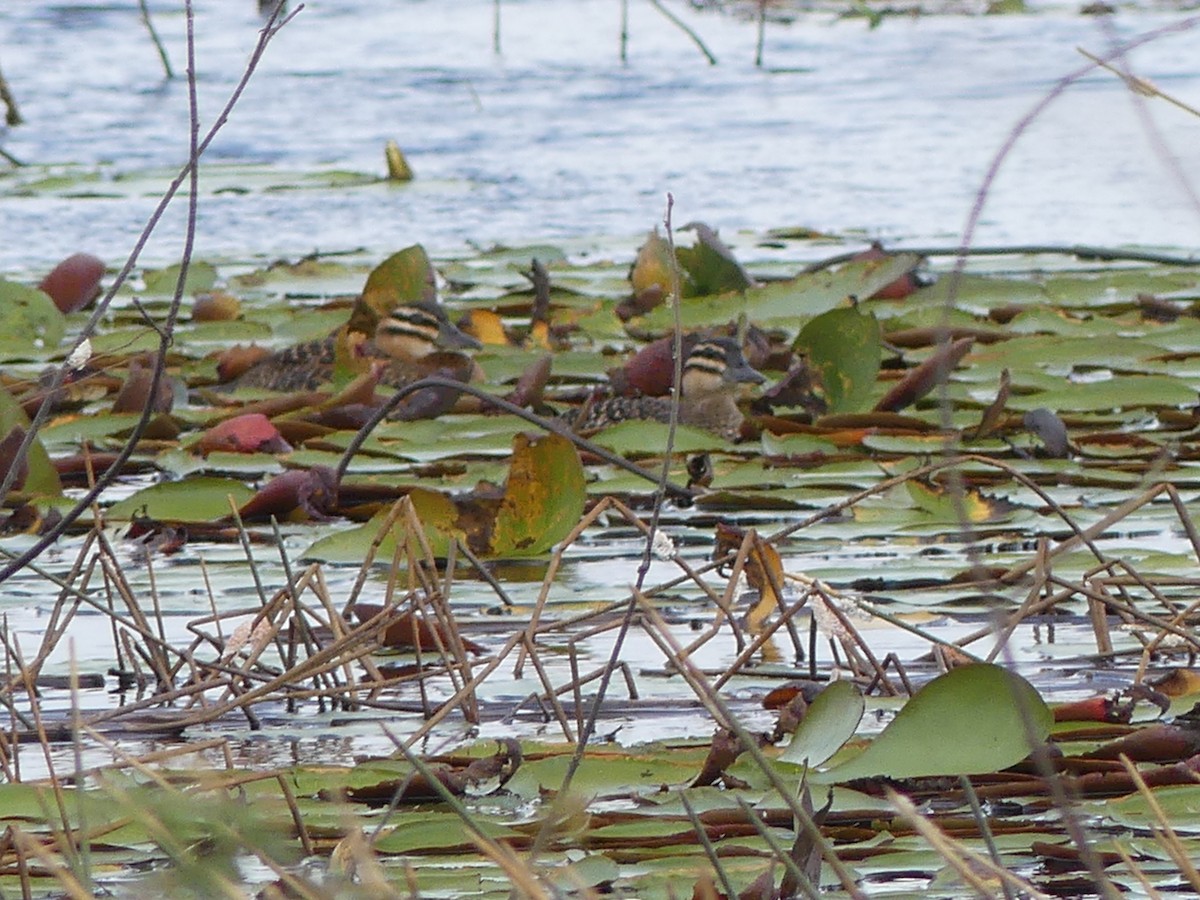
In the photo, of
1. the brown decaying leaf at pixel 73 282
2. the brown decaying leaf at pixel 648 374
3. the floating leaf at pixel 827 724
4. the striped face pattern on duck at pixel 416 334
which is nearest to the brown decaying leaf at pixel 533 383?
the brown decaying leaf at pixel 648 374

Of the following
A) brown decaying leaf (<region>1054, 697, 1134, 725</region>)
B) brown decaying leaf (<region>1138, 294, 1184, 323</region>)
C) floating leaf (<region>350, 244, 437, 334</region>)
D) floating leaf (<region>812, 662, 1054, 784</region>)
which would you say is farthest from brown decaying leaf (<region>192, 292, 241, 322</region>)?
floating leaf (<region>812, 662, 1054, 784</region>)

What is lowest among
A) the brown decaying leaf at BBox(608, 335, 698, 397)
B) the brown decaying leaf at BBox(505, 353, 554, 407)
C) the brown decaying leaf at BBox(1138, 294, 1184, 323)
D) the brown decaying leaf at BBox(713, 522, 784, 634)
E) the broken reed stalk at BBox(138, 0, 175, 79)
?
the broken reed stalk at BBox(138, 0, 175, 79)

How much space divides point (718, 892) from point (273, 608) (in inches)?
41.3

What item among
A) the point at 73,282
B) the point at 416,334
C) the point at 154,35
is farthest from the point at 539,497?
the point at 154,35

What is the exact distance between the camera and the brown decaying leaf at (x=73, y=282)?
7.13m

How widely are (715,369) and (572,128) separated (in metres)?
6.35

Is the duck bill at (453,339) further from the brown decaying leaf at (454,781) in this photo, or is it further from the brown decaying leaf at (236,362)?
the brown decaying leaf at (454,781)

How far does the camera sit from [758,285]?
7410 mm

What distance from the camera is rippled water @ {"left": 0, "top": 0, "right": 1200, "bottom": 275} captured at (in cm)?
913

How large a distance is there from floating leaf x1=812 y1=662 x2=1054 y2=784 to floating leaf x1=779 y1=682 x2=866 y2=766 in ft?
0.13

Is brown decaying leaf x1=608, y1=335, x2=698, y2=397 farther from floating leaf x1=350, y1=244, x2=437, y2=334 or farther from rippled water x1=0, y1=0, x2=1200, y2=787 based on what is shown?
rippled water x1=0, y1=0, x2=1200, y2=787

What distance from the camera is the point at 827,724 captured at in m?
2.86

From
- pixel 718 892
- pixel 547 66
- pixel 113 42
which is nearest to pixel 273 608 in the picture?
pixel 718 892

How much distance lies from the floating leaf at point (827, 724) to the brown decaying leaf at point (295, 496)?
6.47 feet
